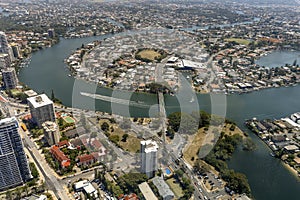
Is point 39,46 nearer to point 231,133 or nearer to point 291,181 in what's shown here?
point 231,133

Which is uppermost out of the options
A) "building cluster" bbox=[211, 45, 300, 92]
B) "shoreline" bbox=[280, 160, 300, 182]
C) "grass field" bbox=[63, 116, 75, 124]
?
"grass field" bbox=[63, 116, 75, 124]

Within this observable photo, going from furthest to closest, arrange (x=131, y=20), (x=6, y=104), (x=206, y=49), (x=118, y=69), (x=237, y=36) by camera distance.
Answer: (x=131, y=20) < (x=237, y=36) < (x=206, y=49) < (x=118, y=69) < (x=6, y=104)

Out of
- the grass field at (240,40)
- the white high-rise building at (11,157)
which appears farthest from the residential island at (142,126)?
the grass field at (240,40)

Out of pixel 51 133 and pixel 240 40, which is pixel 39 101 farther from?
pixel 240 40

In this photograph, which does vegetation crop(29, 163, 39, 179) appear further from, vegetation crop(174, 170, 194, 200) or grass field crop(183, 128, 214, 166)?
grass field crop(183, 128, 214, 166)

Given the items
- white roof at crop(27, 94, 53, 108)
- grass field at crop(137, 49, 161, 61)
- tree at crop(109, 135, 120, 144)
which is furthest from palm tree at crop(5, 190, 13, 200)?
grass field at crop(137, 49, 161, 61)

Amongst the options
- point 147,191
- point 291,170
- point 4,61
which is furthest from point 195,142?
point 4,61

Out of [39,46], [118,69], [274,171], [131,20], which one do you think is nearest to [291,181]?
[274,171]
